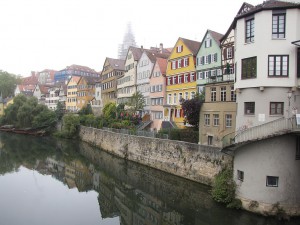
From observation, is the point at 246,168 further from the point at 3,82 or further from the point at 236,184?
the point at 3,82

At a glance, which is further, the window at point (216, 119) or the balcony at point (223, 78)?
the balcony at point (223, 78)

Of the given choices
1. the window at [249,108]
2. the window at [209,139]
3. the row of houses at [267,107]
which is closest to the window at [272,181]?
the row of houses at [267,107]

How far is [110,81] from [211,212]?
46851 mm

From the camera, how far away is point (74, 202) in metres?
23.2

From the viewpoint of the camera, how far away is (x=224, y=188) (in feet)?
63.5

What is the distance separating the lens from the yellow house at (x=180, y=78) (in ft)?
124

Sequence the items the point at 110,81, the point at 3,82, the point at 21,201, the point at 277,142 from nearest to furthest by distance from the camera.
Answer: the point at 277,142 → the point at 21,201 → the point at 110,81 → the point at 3,82

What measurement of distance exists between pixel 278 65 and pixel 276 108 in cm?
247

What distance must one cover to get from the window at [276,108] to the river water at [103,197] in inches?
235

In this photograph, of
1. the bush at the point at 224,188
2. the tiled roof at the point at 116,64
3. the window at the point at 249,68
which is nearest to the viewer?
the window at the point at 249,68

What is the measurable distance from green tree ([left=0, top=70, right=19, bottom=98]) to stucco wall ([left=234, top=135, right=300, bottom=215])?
113 m

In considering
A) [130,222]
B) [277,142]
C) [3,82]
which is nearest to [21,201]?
[130,222]

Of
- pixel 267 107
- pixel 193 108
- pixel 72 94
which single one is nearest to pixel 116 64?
pixel 72 94

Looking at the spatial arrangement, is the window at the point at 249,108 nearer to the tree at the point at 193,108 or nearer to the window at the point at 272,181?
the window at the point at 272,181
